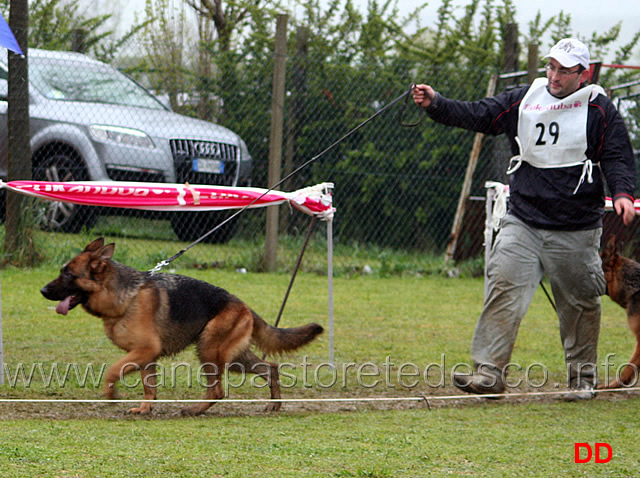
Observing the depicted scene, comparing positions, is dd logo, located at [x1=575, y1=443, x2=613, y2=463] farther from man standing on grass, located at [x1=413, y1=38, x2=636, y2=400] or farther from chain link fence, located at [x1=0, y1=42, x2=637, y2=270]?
chain link fence, located at [x1=0, y1=42, x2=637, y2=270]

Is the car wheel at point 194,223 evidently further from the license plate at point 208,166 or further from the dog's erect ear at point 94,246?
the dog's erect ear at point 94,246

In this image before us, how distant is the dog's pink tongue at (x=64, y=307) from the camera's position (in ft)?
14.8

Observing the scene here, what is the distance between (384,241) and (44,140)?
4.39m

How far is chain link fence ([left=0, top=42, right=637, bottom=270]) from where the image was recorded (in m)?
9.49

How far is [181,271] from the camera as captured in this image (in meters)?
9.90

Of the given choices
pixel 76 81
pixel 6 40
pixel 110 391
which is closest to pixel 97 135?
pixel 76 81

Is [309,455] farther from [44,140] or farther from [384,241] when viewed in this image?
[384,241]

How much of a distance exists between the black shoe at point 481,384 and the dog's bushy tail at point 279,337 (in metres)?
0.89

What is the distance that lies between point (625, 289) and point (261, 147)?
575 cm

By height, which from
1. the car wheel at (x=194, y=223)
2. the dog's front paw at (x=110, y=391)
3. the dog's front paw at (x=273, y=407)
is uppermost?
the car wheel at (x=194, y=223)

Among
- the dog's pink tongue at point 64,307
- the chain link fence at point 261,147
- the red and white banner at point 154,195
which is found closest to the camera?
the dog's pink tongue at point 64,307

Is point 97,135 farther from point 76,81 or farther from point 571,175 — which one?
point 571,175

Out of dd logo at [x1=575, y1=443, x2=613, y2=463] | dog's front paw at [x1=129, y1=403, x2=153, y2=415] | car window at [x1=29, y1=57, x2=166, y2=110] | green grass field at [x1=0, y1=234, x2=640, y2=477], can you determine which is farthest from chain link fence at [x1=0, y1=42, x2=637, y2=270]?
dd logo at [x1=575, y1=443, x2=613, y2=463]

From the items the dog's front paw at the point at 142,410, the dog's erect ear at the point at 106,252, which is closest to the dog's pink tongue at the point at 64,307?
the dog's erect ear at the point at 106,252
